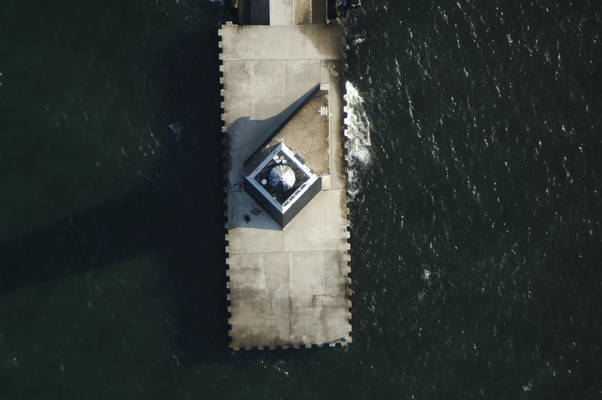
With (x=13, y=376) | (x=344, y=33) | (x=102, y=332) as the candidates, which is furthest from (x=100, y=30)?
(x=13, y=376)

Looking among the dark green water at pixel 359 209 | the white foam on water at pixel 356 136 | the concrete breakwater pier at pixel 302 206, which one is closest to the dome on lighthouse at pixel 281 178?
the concrete breakwater pier at pixel 302 206

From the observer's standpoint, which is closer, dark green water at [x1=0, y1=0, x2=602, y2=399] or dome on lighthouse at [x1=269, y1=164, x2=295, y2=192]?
dome on lighthouse at [x1=269, y1=164, x2=295, y2=192]

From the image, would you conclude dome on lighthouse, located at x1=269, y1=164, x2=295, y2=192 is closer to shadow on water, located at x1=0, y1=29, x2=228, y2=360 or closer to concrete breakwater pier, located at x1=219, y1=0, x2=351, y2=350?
concrete breakwater pier, located at x1=219, y1=0, x2=351, y2=350

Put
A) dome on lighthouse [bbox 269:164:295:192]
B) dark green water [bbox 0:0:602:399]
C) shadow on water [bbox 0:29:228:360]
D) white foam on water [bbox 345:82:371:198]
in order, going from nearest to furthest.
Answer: dome on lighthouse [bbox 269:164:295:192], dark green water [bbox 0:0:602:399], shadow on water [bbox 0:29:228:360], white foam on water [bbox 345:82:371:198]

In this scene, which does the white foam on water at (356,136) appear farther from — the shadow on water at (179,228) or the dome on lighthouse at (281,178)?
the shadow on water at (179,228)

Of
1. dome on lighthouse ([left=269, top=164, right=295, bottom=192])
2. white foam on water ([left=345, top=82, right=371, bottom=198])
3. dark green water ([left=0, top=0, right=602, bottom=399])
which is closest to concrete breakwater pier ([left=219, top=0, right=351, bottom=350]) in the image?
white foam on water ([left=345, top=82, right=371, bottom=198])

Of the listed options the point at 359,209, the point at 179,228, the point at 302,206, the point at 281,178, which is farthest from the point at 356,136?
the point at 179,228

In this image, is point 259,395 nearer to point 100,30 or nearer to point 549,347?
point 549,347
